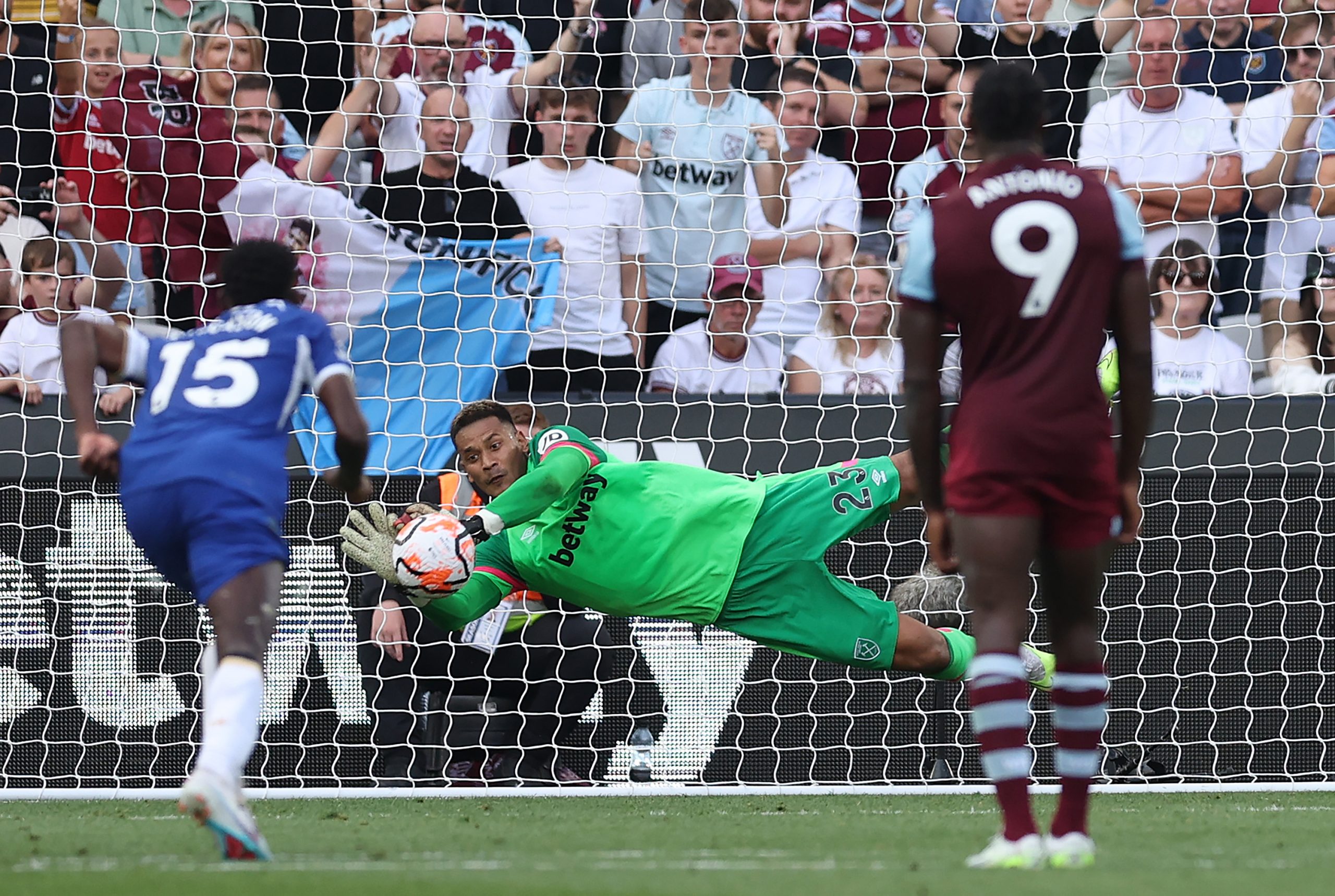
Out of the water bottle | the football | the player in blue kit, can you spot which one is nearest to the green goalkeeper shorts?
the football

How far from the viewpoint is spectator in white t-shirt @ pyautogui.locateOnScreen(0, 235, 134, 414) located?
7.90 meters

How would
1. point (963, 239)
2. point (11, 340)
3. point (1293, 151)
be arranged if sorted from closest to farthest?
point (963, 239)
point (11, 340)
point (1293, 151)

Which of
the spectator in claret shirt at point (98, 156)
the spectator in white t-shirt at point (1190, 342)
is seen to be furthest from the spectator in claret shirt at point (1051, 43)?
the spectator in claret shirt at point (98, 156)

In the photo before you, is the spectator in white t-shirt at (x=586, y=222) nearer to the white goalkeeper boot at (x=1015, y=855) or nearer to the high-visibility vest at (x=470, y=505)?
the high-visibility vest at (x=470, y=505)

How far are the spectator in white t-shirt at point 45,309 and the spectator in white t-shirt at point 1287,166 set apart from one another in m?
5.74

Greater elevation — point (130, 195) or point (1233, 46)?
point (1233, 46)

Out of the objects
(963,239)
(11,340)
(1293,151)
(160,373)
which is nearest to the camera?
(963,239)

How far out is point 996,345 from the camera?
3684mm

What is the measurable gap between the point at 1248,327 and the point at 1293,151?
99 centimetres

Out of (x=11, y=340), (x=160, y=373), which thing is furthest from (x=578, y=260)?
(x=160, y=373)

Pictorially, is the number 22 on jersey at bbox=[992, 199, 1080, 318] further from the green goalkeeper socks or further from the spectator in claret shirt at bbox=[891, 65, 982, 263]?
the spectator in claret shirt at bbox=[891, 65, 982, 263]

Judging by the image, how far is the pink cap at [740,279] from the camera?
862 cm

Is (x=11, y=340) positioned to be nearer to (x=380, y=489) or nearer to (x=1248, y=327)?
(x=380, y=489)

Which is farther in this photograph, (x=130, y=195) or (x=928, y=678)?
(x=130, y=195)
